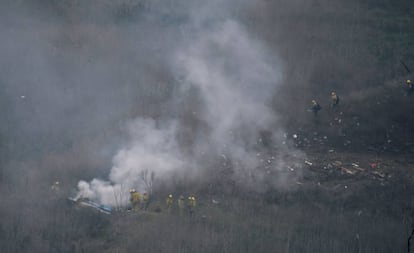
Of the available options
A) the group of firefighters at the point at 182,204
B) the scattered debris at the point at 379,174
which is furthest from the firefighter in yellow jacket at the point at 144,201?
the scattered debris at the point at 379,174

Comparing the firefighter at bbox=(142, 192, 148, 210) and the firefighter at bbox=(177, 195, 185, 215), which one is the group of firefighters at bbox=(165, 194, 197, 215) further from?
the firefighter at bbox=(142, 192, 148, 210)

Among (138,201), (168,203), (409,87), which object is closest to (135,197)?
(138,201)

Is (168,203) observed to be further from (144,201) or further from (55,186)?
(55,186)

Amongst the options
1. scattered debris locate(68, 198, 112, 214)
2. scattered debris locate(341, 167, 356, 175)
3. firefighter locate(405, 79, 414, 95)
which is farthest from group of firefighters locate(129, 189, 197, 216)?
firefighter locate(405, 79, 414, 95)

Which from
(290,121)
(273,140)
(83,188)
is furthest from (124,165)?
(290,121)

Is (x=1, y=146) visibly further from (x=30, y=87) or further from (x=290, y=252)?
(x=290, y=252)

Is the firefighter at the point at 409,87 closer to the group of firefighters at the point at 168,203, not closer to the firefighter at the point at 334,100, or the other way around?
the firefighter at the point at 334,100
